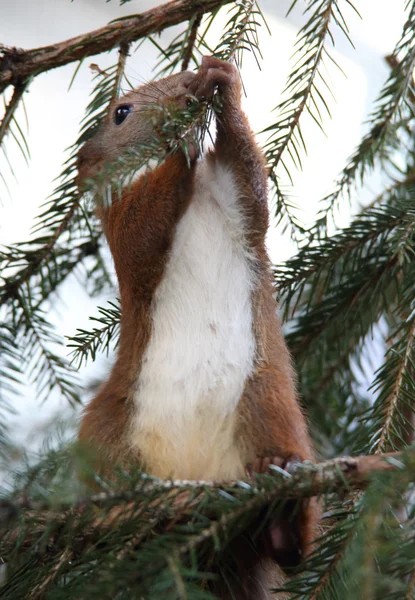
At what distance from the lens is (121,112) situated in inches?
73.3

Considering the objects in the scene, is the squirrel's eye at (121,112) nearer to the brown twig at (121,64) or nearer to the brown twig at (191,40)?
the brown twig at (191,40)

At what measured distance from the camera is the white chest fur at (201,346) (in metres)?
1.41

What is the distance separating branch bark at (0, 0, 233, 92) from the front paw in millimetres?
99

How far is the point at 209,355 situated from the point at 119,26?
25.6 inches

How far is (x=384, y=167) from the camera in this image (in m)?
2.11

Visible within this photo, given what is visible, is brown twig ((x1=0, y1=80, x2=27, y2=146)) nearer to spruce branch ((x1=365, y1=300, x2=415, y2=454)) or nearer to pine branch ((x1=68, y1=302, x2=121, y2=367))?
pine branch ((x1=68, y1=302, x2=121, y2=367))

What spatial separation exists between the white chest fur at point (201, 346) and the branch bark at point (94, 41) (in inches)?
13.6

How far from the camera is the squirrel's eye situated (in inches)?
73.3

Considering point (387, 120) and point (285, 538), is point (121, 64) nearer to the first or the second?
point (387, 120)

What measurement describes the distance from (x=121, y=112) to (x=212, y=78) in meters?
0.46

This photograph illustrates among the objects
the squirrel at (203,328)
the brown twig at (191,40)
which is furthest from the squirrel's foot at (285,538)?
the brown twig at (191,40)

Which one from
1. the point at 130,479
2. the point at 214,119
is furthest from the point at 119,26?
the point at 130,479

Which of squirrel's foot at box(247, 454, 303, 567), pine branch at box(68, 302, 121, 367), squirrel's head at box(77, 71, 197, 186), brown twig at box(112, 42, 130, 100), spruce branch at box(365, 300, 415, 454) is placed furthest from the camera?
squirrel's head at box(77, 71, 197, 186)

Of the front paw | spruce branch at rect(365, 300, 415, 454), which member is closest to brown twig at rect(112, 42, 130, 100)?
the front paw
